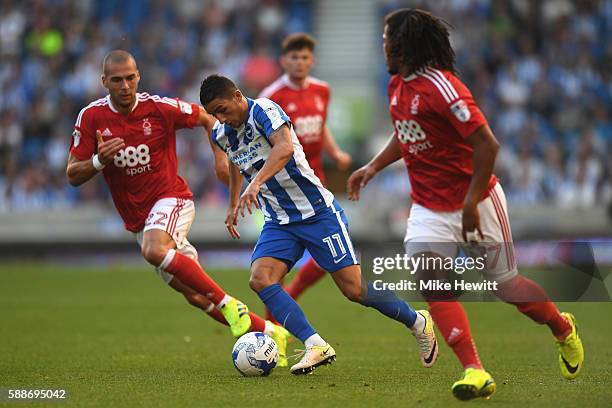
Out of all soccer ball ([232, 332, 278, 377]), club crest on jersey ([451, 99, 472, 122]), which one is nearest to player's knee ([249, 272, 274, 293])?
soccer ball ([232, 332, 278, 377])

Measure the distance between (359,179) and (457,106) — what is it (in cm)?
141

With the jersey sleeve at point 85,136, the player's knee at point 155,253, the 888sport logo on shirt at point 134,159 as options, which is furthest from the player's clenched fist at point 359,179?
the jersey sleeve at point 85,136

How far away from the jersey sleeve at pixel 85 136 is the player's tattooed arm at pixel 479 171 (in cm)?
331

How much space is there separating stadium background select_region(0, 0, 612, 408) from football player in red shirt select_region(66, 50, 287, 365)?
0.64 metres

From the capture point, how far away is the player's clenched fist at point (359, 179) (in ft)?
24.1

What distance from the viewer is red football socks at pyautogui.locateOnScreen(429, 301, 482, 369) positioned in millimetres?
6191

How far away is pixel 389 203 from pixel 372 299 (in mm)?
12715

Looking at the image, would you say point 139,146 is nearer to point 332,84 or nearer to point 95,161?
point 95,161

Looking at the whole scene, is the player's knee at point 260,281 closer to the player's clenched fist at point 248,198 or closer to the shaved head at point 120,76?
the player's clenched fist at point 248,198

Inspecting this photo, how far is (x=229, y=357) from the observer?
27.9ft

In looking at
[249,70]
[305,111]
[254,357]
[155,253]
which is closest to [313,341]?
[254,357]

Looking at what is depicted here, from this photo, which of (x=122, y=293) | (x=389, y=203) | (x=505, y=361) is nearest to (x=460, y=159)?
(x=505, y=361)

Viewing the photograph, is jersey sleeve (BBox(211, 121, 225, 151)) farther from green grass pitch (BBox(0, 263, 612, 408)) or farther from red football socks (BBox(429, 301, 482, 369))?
red football socks (BBox(429, 301, 482, 369))

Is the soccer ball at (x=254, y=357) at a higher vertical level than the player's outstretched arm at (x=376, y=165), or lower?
lower
